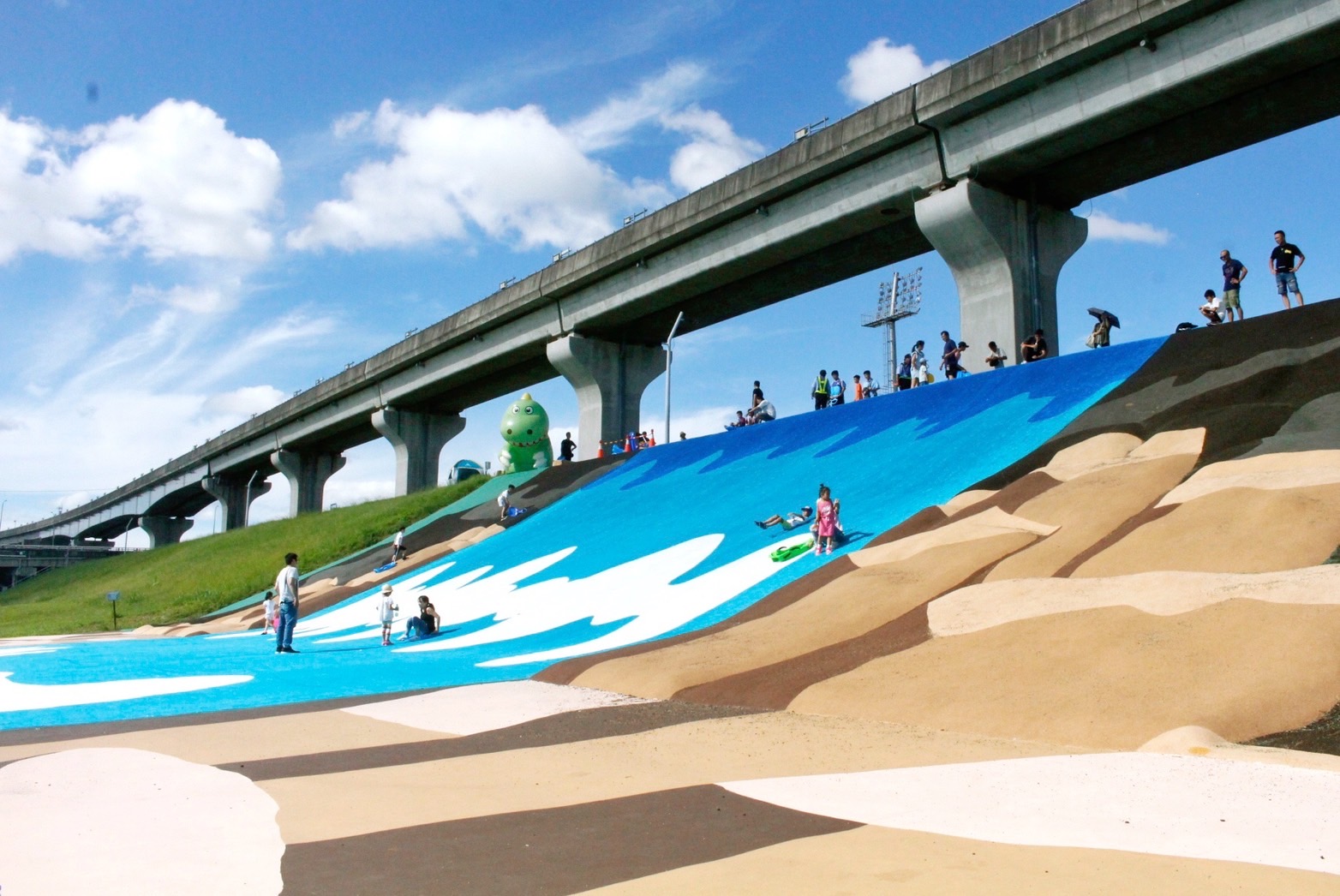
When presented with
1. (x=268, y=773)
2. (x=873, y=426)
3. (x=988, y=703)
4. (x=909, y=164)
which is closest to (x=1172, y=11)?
(x=909, y=164)

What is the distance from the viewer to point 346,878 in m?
4.47

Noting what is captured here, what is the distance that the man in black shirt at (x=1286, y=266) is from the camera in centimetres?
1719

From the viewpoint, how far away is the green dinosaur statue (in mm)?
37531

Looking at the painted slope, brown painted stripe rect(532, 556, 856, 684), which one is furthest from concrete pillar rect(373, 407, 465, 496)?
brown painted stripe rect(532, 556, 856, 684)

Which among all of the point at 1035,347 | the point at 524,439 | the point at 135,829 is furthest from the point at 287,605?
the point at 524,439

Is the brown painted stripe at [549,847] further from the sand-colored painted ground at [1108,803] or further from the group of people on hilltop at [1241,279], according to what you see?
the group of people on hilltop at [1241,279]

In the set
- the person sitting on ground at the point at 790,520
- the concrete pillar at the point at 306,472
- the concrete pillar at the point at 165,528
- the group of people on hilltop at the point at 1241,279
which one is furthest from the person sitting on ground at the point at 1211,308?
the concrete pillar at the point at 165,528

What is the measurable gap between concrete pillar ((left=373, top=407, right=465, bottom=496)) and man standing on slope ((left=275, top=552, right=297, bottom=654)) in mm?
34626

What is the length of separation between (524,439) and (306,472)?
3511 centimetres

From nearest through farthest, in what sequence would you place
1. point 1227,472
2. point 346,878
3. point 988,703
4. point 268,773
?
1. point 346,878
2. point 268,773
3. point 988,703
4. point 1227,472

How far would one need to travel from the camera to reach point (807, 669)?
10.6m

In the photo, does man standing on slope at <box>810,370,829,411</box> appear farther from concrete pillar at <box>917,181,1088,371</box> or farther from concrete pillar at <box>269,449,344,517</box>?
concrete pillar at <box>269,449,344,517</box>

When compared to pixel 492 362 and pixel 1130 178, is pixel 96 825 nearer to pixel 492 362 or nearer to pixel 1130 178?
pixel 1130 178

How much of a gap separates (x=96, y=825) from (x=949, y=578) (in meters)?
9.47
